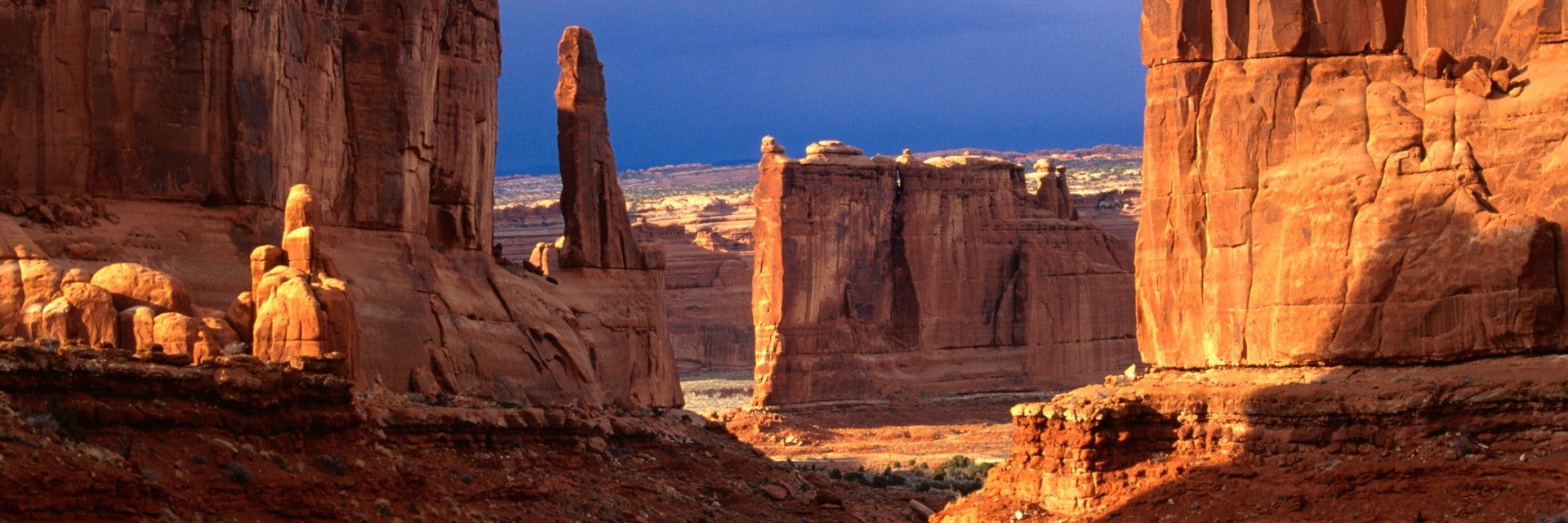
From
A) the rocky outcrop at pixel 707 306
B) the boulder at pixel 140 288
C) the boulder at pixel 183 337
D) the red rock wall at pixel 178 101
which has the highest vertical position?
the red rock wall at pixel 178 101

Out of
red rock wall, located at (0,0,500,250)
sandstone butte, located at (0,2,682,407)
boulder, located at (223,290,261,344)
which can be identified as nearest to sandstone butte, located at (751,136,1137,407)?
sandstone butte, located at (0,2,682,407)

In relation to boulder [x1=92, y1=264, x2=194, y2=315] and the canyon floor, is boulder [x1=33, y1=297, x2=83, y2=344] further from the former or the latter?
the canyon floor

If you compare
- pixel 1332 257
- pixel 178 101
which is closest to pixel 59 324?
pixel 178 101

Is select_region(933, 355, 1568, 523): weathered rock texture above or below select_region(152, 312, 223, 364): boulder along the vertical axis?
below

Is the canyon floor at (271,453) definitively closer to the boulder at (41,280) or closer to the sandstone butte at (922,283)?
the boulder at (41,280)

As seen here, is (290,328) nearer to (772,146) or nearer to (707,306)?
(772,146)

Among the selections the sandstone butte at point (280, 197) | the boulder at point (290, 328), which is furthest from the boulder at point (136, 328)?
the boulder at point (290, 328)

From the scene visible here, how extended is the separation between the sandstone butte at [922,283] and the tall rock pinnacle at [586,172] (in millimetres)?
21669

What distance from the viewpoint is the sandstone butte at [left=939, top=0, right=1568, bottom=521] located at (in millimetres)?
23250

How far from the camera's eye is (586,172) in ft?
147

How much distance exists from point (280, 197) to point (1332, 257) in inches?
587

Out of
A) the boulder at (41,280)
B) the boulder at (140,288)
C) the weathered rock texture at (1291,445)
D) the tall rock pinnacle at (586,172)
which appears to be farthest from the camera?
the tall rock pinnacle at (586,172)

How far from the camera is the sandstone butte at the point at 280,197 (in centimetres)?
2384

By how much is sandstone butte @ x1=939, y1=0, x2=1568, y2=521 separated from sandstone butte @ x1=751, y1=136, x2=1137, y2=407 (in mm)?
38851
